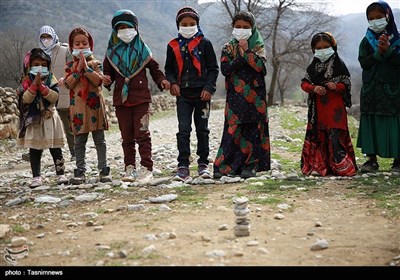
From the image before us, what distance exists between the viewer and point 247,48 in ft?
19.1

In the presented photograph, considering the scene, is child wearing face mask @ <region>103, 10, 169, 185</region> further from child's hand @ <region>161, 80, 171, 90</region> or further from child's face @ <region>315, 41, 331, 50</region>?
child's face @ <region>315, 41, 331, 50</region>

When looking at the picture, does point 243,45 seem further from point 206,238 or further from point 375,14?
point 206,238

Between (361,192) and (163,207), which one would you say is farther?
(361,192)

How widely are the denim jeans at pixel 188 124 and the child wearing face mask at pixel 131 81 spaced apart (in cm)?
35

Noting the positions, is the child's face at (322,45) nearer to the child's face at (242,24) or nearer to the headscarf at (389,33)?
the headscarf at (389,33)

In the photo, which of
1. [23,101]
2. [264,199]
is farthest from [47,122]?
[264,199]

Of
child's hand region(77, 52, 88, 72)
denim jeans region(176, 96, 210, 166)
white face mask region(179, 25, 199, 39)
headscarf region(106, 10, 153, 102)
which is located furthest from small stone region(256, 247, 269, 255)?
child's hand region(77, 52, 88, 72)

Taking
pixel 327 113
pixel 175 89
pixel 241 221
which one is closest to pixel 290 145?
pixel 327 113

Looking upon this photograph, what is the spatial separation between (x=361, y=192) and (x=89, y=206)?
2.83 m

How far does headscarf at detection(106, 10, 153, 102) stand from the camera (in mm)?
5766

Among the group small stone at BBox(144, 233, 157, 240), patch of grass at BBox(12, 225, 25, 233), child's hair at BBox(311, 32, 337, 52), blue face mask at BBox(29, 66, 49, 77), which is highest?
child's hair at BBox(311, 32, 337, 52)

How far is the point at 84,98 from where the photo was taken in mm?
5824

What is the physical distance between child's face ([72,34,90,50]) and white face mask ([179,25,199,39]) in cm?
123

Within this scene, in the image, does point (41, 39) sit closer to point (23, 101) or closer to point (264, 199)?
point (23, 101)
